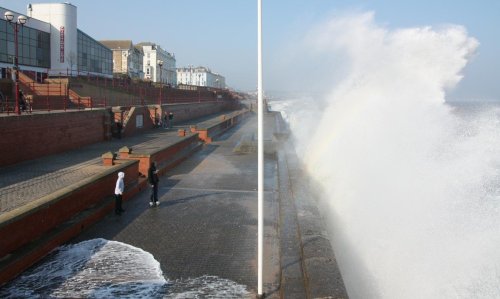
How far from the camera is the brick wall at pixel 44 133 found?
42.1ft

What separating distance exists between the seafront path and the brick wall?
449 mm

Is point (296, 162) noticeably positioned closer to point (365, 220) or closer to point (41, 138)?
point (365, 220)

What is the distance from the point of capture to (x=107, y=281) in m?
5.99

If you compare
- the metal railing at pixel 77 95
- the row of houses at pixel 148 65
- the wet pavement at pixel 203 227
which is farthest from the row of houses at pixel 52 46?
the wet pavement at pixel 203 227

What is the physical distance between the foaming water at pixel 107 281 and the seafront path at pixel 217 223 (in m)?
0.24

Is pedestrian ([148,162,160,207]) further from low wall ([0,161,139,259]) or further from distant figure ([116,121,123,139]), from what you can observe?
distant figure ([116,121,123,139])

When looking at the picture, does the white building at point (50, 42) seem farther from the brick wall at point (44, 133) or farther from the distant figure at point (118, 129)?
the brick wall at point (44, 133)

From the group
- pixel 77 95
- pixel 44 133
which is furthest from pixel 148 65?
pixel 44 133

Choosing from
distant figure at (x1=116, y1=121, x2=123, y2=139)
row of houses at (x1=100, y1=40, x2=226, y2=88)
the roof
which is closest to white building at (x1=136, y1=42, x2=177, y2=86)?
row of houses at (x1=100, y1=40, x2=226, y2=88)

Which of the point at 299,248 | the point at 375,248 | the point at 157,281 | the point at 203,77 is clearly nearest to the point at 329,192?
the point at 375,248

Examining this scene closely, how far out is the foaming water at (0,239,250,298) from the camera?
5.62 metres

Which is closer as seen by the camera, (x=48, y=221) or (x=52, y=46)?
(x=48, y=221)

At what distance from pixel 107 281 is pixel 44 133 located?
34.1 ft

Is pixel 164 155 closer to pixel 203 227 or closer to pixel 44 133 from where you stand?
pixel 44 133
